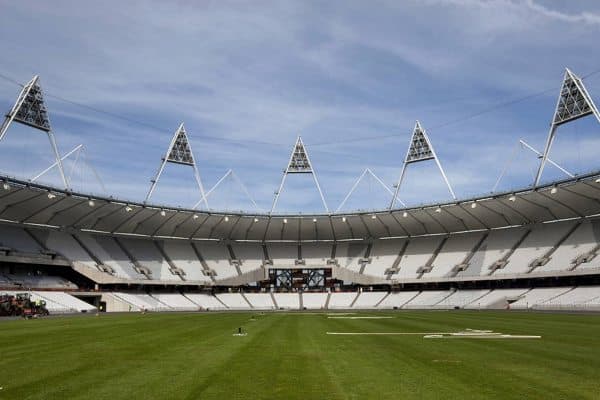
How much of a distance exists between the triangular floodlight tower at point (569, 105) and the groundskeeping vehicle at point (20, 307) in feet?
189

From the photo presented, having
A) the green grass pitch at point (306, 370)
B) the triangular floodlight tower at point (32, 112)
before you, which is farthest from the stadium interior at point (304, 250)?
the green grass pitch at point (306, 370)

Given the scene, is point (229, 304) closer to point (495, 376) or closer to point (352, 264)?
point (352, 264)

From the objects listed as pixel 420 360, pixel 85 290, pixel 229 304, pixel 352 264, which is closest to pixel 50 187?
pixel 85 290

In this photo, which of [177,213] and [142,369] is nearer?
[142,369]

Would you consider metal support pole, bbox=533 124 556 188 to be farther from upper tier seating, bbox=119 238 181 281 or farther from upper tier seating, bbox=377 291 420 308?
upper tier seating, bbox=119 238 181 281

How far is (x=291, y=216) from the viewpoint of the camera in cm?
8419

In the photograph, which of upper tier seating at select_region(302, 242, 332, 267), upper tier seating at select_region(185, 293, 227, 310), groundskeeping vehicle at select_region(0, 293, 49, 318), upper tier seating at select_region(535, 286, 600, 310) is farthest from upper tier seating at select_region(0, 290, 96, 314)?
Result: upper tier seating at select_region(535, 286, 600, 310)

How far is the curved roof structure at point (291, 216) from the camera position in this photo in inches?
2525

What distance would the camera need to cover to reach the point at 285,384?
10.4 m

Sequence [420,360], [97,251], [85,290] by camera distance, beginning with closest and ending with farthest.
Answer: [420,360] → [85,290] → [97,251]

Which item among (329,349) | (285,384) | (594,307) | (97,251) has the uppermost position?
(97,251)

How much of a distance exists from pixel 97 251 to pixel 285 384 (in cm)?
7233

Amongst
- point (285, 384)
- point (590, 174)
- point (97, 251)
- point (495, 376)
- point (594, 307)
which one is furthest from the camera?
point (97, 251)

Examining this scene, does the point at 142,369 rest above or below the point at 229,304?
below
